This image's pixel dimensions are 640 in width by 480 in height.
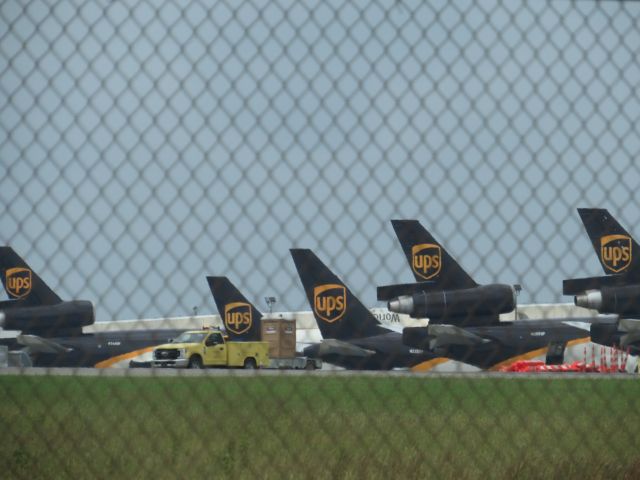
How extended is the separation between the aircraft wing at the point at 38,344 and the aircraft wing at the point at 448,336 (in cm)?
1340

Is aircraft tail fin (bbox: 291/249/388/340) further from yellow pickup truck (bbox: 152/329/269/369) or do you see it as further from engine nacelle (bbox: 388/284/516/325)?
yellow pickup truck (bbox: 152/329/269/369)

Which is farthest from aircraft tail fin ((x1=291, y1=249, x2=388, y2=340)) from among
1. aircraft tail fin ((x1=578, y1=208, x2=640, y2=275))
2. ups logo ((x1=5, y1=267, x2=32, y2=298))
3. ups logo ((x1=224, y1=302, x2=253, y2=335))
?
ups logo ((x1=5, y1=267, x2=32, y2=298))

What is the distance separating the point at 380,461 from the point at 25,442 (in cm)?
193

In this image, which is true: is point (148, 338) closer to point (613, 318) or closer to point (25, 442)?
point (613, 318)

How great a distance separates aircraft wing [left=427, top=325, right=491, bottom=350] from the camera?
2988 centimetres

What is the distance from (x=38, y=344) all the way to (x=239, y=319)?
7101 millimetres

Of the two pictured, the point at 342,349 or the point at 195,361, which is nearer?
the point at 342,349

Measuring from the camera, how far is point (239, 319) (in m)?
36.8

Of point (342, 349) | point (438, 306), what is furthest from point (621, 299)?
point (342, 349)

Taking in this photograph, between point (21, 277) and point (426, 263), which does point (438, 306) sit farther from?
point (21, 277)

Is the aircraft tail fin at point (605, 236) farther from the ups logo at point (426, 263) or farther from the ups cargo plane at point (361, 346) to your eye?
the ups cargo plane at point (361, 346)

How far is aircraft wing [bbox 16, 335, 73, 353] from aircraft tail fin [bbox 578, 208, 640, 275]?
20212mm

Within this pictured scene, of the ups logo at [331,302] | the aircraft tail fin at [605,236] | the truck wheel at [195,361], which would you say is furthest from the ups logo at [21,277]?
the truck wheel at [195,361]

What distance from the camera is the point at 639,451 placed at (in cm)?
558
